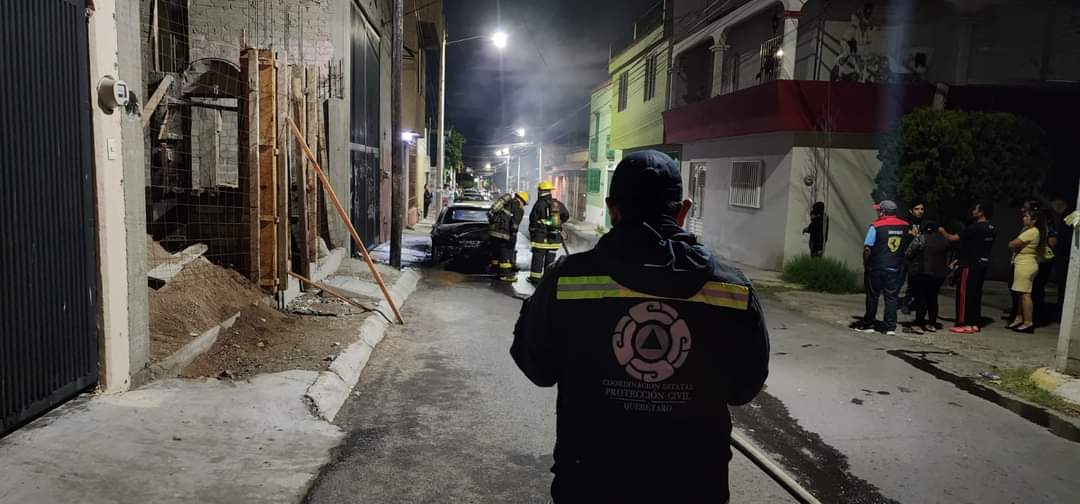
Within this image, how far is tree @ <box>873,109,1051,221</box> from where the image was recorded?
12.2 m

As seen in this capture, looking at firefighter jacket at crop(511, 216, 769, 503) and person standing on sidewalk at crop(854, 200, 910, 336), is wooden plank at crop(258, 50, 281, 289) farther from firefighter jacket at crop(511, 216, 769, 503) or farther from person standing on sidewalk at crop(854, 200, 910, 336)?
person standing on sidewalk at crop(854, 200, 910, 336)

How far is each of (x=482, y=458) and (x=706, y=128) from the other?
609 inches

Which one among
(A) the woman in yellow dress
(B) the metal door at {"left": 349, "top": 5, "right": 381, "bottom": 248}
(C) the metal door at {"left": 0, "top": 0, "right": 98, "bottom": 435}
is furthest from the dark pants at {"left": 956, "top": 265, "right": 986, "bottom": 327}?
(B) the metal door at {"left": 349, "top": 5, "right": 381, "bottom": 248}

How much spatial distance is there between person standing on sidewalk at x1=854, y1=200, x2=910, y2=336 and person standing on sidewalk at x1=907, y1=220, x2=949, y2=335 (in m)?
0.49

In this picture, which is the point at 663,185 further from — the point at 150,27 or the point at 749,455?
the point at 150,27

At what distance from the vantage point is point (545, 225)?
11.9 metres

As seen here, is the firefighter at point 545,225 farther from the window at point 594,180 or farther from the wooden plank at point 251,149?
the window at point 594,180

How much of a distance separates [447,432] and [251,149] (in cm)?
400

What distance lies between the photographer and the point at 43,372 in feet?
13.8

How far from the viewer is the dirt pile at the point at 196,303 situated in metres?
5.90

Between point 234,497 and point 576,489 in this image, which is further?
point 234,497

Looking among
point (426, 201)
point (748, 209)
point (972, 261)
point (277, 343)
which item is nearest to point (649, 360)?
point (277, 343)

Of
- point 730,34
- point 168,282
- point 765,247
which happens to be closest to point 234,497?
point 168,282

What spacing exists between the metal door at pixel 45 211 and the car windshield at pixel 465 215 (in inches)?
406
